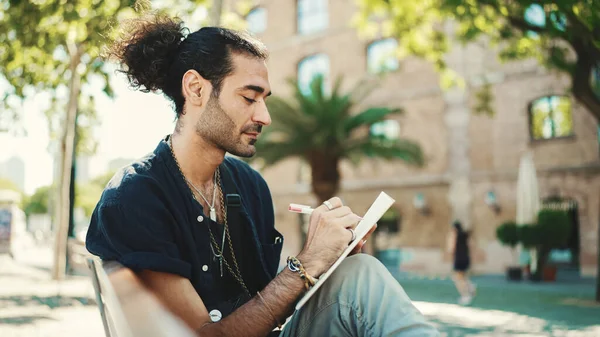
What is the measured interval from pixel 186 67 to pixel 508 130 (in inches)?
784

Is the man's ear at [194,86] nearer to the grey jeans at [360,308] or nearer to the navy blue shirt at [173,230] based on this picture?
the navy blue shirt at [173,230]

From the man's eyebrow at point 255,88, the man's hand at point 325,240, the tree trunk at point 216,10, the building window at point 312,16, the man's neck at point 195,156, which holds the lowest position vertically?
the man's hand at point 325,240

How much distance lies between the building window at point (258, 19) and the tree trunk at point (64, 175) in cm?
1587

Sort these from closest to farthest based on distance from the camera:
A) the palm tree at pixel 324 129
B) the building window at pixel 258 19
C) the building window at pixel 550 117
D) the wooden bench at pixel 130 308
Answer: the wooden bench at pixel 130 308 < the palm tree at pixel 324 129 < the building window at pixel 550 117 < the building window at pixel 258 19

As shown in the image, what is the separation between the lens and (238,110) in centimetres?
226

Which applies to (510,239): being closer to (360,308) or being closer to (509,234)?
(509,234)

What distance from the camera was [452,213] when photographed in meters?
21.6

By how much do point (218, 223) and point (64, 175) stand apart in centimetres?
1215

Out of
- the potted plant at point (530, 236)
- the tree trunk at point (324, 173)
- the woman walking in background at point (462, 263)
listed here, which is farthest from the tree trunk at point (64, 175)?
the potted plant at point (530, 236)

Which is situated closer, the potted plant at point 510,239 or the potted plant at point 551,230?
the potted plant at point 551,230

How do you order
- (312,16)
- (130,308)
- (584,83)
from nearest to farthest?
(130,308)
(584,83)
(312,16)

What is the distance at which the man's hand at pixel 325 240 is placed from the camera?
1959mm

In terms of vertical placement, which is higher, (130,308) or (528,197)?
(130,308)

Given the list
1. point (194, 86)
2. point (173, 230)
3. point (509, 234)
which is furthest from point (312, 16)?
point (173, 230)
